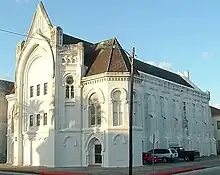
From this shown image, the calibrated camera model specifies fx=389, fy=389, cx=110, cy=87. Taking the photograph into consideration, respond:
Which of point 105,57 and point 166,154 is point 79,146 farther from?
point 166,154

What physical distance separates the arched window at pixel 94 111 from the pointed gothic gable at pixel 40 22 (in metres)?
10.8

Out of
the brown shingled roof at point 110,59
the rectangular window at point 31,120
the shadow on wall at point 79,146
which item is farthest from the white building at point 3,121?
the brown shingled roof at point 110,59

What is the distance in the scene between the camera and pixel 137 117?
43688 mm

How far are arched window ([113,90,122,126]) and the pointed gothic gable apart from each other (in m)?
12.4

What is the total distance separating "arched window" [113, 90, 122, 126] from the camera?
42531 mm

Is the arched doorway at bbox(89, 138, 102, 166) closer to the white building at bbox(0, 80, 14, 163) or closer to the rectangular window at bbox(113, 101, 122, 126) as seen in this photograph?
the rectangular window at bbox(113, 101, 122, 126)

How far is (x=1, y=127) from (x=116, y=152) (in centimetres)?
2477

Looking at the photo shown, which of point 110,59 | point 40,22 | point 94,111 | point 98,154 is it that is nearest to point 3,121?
point 40,22

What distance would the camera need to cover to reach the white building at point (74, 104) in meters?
42.7

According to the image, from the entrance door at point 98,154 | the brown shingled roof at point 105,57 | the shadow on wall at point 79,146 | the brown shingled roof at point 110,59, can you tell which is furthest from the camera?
the brown shingled roof at point 105,57

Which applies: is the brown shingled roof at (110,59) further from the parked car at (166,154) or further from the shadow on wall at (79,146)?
the parked car at (166,154)

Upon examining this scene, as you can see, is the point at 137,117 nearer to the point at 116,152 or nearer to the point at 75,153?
the point at 116,152

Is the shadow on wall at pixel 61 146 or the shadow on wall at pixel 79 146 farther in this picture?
the shadow on wall at pixel 61 146

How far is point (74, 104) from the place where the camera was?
45.2m
